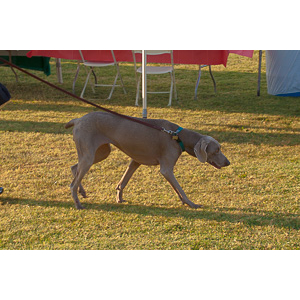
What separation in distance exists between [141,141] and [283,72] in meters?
6.11

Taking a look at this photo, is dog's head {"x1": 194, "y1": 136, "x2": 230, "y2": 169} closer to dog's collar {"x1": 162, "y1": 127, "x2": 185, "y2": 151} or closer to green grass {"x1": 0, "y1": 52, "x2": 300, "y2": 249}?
dog's collar {"x1": 162, "y1": 127, "x2": 185, "y2": 151}

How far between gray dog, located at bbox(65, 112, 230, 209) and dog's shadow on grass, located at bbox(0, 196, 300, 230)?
0.24m

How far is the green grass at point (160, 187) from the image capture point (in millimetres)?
4152

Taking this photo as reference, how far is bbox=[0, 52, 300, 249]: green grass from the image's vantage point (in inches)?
163

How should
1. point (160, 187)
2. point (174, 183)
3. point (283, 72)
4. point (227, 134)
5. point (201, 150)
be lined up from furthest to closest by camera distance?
point (283, 72)
point (227, 134)
point (160, 187)
point (174, 183)
point (201, 150)

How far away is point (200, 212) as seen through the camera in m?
4.67

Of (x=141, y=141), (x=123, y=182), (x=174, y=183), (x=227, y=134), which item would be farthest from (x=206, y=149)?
(x=227, y=134)

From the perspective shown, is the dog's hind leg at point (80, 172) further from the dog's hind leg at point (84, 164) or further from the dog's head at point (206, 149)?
the dog's head at point (206, 149)

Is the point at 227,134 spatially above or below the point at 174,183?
below

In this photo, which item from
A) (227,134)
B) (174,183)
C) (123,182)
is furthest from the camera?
(227,134)

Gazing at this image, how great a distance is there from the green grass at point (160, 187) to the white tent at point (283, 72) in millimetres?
411

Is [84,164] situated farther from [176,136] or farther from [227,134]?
[227,134]

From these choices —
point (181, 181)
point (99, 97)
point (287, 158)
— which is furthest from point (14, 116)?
point (287, 158)

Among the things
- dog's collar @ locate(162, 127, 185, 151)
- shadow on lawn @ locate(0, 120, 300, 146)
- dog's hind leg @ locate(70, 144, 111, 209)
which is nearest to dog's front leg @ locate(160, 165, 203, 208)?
dog's collar @ locate(162, 127, 185, 151)
